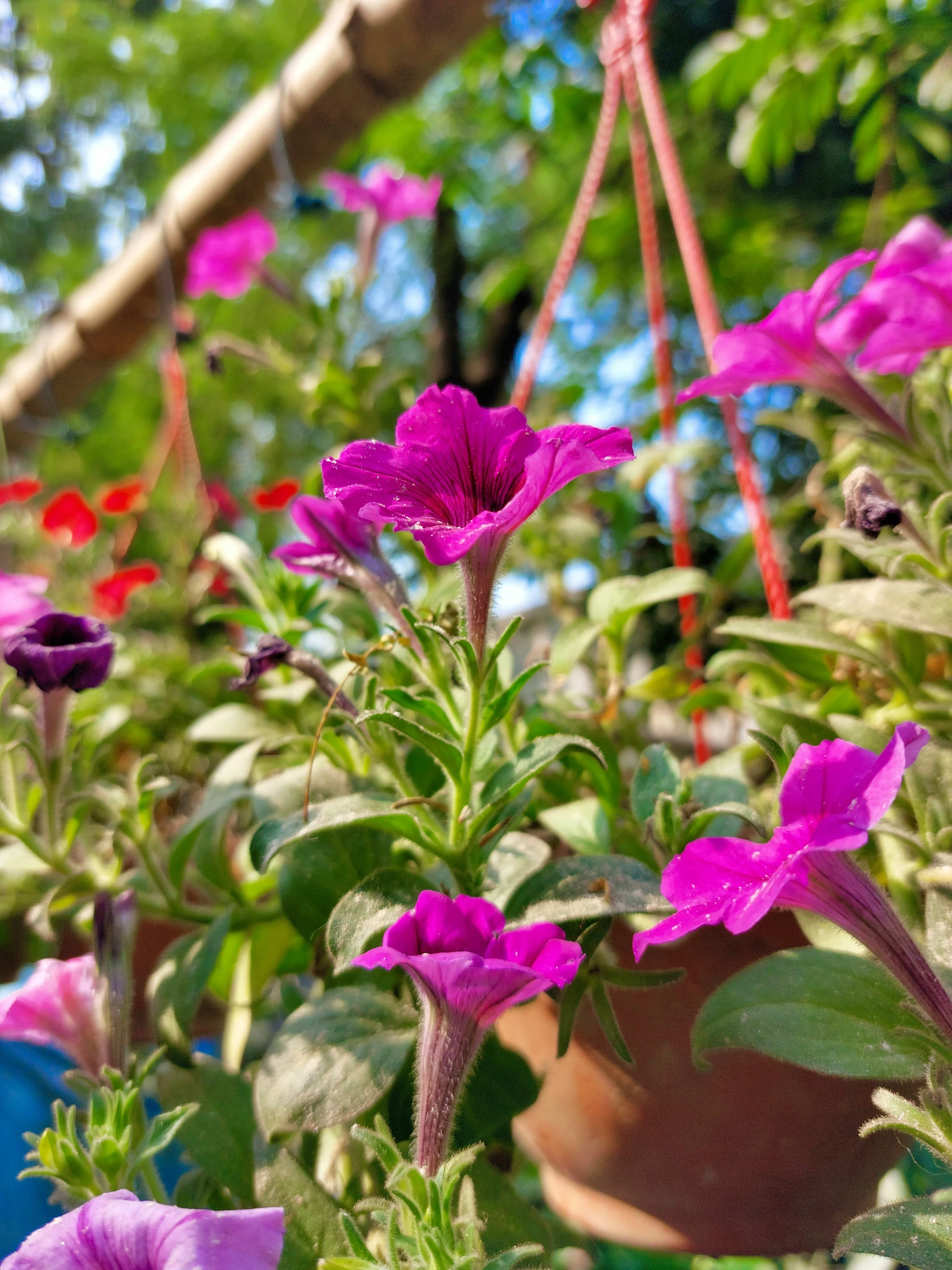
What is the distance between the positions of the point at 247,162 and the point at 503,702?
51.3 inches

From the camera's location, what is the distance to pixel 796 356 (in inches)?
20.8

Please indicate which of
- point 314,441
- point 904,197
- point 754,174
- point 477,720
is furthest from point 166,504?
point 314,441

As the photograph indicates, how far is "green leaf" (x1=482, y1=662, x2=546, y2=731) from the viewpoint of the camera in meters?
0.37

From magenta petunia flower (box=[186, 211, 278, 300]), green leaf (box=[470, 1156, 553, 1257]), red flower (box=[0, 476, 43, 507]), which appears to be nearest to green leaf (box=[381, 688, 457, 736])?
green leaf (box=[470, 1156, 553, 1257])

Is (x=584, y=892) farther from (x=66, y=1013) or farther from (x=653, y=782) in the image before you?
(x=66, y=1013)

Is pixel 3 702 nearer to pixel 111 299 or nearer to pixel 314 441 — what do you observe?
pixel 111 299

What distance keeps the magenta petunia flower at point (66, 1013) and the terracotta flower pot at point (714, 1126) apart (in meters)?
0.24

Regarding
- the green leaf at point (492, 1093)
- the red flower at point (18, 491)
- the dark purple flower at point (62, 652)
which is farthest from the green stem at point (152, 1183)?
the red flower at point (18, 491)

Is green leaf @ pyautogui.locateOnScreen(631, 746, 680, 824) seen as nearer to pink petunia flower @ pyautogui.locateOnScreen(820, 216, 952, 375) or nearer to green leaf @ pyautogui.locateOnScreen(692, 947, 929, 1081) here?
green leaf @ pyautogui.locateOnScreen(692, 947, 929, 1081)

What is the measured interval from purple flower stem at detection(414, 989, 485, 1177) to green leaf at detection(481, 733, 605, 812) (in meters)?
0.09

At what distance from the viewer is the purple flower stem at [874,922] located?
0.34 m

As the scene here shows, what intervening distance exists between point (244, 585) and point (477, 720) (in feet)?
1.14

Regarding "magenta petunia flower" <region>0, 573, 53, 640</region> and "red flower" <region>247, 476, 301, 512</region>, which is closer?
"magenta petunia flower" <region>0, 573, 53, 640</region>

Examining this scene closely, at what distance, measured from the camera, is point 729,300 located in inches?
80.7
